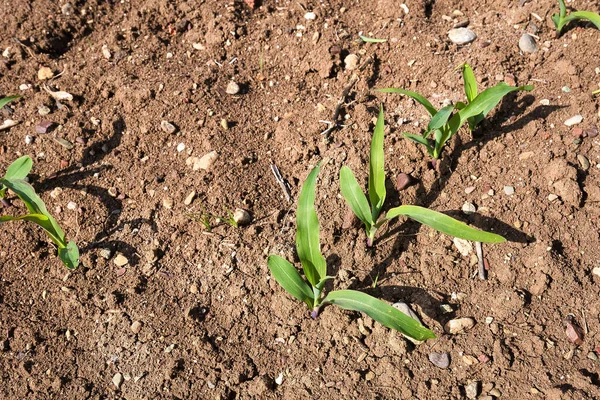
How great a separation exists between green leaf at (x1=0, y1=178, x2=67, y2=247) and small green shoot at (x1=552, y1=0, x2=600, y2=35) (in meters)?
2.59

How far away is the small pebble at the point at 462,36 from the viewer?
2859 millimetres

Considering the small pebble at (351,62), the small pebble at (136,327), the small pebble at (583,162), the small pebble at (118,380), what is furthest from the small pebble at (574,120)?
the small pebble at (118,380)

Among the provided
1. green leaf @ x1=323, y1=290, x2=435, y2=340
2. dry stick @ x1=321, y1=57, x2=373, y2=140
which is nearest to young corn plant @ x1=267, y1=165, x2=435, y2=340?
green leaf @ x1=323, y1=290, x2=435, y2=340

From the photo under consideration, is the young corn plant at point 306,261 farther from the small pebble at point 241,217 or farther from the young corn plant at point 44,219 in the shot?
the young corn plant at point 44,219

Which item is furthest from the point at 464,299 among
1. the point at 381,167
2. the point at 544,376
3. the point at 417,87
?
the point at 417,87

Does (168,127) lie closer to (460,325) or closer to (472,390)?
(460,325)

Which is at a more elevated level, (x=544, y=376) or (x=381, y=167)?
(x=381, y=167)

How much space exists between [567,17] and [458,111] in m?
0.87

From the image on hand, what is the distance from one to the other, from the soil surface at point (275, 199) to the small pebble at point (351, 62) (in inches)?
2.0

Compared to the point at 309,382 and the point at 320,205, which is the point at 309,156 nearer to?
the point at 320,205

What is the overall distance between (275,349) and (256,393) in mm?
187

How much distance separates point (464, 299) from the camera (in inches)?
84.4

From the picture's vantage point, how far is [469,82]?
2426 millimetres

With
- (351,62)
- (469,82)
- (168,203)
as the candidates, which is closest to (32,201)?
(168,203)
